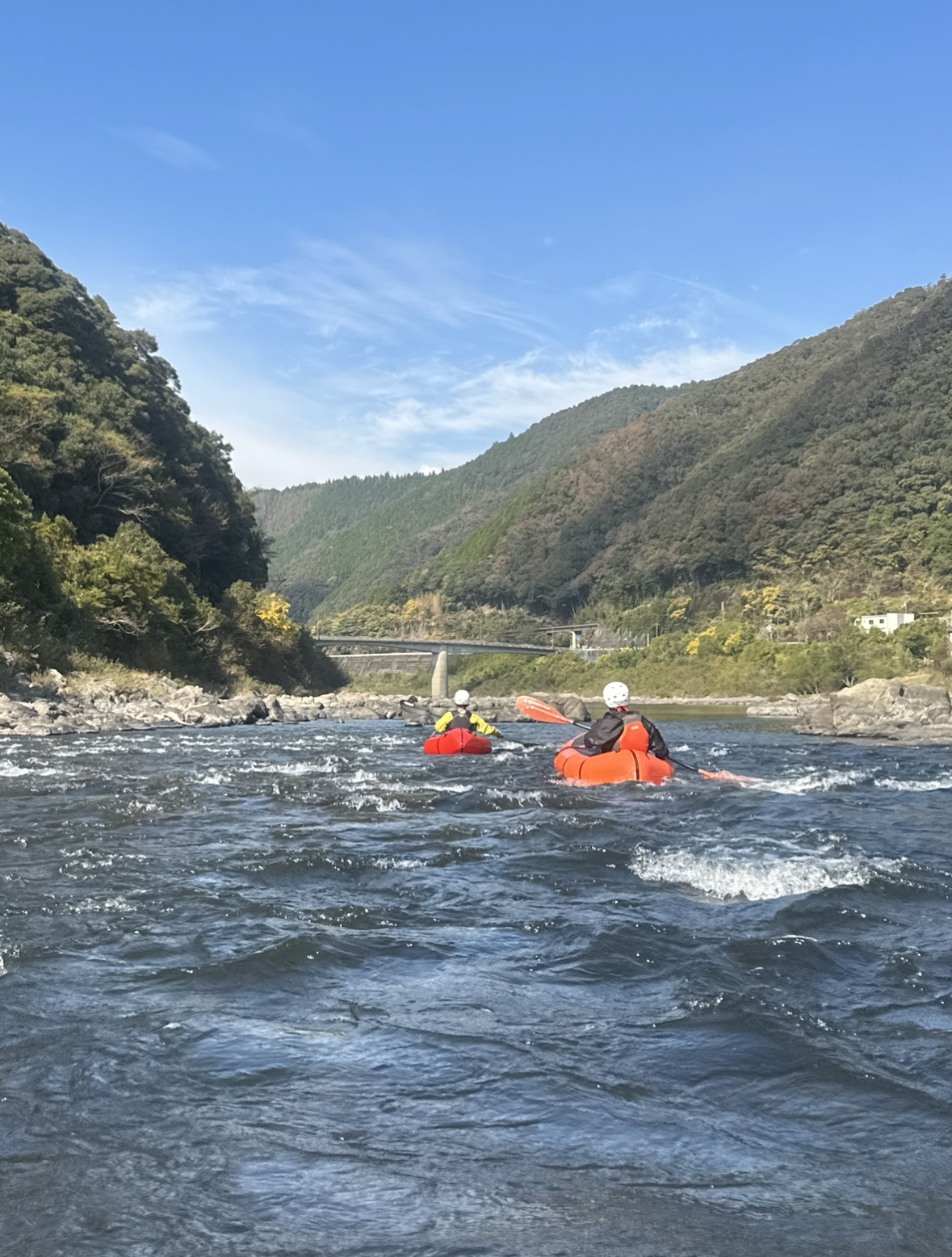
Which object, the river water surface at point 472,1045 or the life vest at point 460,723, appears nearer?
the river water surface at point 472,1045

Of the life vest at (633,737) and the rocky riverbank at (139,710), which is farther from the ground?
the life vest at (633,737)

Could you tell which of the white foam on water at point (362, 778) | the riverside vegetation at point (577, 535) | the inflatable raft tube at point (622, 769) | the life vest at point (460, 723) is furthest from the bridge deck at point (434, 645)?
the inflatable raft tube at point (622, 769)

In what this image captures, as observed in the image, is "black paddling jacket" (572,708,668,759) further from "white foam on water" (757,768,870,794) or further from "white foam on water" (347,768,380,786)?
"white foam on water" (347,768,380,786)

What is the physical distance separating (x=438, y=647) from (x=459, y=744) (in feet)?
242

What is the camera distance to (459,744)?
69.9 feet

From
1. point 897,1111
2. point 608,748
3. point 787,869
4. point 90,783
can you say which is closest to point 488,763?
point 608,748

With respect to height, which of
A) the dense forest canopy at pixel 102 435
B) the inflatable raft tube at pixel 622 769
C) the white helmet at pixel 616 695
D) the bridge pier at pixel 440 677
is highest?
the dense forest canopy at pixel 102 435

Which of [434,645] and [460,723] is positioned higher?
[434,645]

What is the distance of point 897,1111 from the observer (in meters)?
4.11

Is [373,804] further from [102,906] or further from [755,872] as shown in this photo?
[102,906]

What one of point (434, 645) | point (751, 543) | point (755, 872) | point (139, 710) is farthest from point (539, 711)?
point (751, 543)

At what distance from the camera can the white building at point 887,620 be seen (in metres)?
82.1

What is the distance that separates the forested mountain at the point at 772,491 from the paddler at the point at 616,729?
294ft

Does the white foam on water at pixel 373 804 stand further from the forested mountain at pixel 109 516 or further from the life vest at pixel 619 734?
the forested mountain at pixel 109 516
